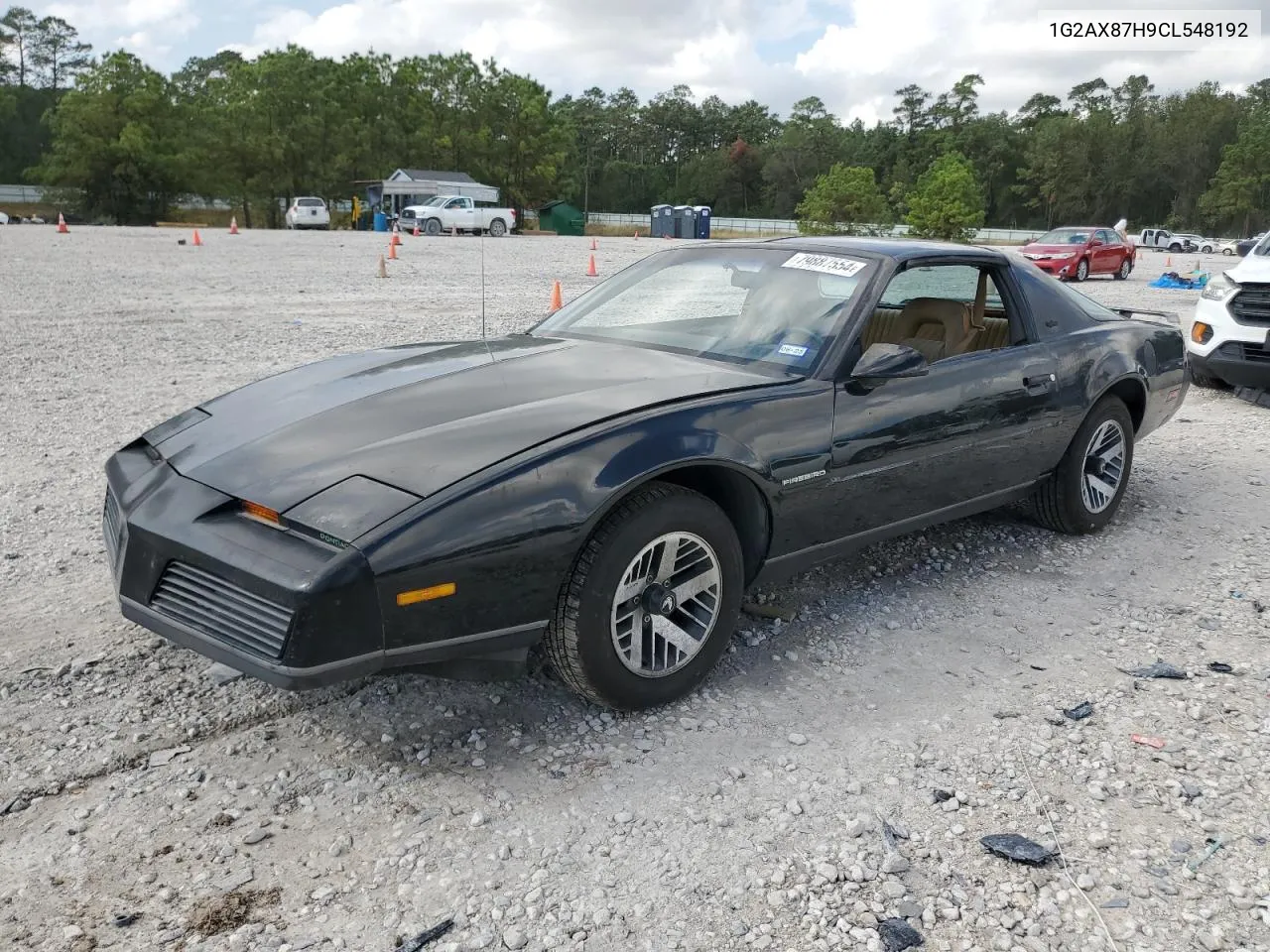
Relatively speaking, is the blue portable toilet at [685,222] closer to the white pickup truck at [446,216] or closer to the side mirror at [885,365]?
the white pickup truck at [446,216]

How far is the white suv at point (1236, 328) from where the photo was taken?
8.32 meters

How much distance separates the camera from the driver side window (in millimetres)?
4547

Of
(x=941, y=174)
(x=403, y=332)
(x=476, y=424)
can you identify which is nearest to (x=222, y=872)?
(x=476, y=424)

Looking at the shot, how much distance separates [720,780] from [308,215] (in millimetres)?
51503

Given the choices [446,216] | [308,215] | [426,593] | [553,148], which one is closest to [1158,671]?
[426,593]

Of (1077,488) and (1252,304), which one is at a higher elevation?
(1252,304)

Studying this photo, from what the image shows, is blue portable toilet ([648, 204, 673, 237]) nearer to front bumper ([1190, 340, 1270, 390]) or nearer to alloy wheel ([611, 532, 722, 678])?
front bumper ([1190, 340, 1270, 390])

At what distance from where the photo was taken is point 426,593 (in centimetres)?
265

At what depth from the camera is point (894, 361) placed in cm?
371

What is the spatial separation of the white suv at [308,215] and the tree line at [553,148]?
44.5ft

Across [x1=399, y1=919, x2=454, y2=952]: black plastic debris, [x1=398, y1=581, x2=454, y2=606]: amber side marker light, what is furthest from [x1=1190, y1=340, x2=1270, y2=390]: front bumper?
[x1=399, y1=919, x2=454, y2=952]: black plastic debris

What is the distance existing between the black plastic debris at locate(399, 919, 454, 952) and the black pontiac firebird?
0.65 meters

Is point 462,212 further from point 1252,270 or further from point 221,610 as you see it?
point 221,610

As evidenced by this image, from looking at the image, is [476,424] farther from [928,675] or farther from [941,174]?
[941,174]
